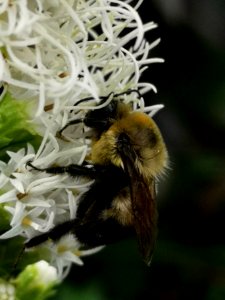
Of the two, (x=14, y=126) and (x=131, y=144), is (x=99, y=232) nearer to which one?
(x=131, y=144)

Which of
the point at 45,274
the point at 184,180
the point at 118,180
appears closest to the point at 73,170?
the point at 118,180

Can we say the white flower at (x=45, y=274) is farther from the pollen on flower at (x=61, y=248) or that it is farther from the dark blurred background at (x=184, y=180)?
the dark blurred background at (x=184, y=180)

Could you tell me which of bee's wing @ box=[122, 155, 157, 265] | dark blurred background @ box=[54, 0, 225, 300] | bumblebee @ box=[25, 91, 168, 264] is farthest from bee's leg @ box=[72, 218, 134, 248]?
dark blurred background @ box=[54, 0, 225, 300]

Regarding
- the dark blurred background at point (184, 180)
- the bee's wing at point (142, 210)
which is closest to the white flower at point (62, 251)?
the bee's wing at point (142, 210)

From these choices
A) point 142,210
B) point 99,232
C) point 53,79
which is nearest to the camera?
point 53,79

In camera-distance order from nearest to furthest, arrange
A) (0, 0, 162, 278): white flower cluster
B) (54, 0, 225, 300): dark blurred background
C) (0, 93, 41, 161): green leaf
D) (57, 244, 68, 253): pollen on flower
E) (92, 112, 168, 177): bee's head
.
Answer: (0, 0, 162, 278): white flower cluster, (0, 93, 41, 161): green leaf, (92, 112, 168, 177): bee's head, (57, 244, 68, 253): pollen on flower, (54, 0, 225, 300): dark blurred background

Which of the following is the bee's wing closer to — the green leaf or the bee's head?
the bee's head

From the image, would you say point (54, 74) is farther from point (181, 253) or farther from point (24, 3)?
point (181, 253)

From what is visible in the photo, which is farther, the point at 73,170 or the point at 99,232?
the point at 99,232
